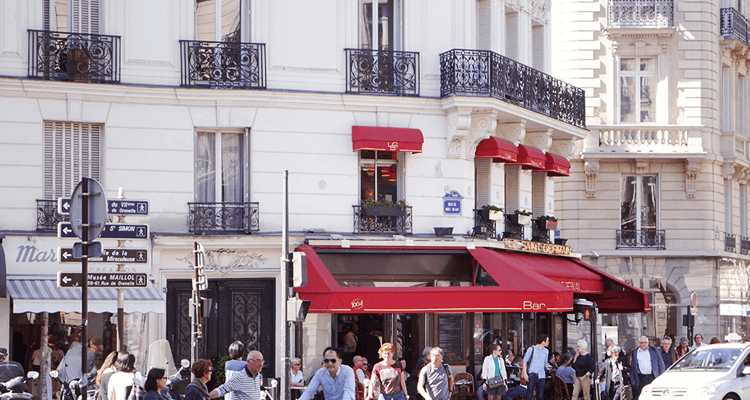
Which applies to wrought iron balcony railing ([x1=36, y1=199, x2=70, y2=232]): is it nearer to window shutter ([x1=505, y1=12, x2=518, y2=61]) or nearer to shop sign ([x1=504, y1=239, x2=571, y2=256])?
shop sign ([x1=504, y1=239, x2=571, y2=256])

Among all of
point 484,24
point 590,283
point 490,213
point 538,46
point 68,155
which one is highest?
point 484,24

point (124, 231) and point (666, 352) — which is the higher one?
point (124, 231)

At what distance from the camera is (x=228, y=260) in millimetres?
19031

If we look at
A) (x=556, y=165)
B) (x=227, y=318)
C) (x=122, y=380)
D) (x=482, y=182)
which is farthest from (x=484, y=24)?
(x=122, y=380)

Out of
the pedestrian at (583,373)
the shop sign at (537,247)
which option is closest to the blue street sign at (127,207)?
the shop sign at (537,247)

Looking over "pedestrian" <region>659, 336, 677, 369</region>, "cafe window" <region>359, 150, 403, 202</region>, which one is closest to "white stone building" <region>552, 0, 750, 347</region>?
"pedestrian" <region>659, 336, 677, 369</region>

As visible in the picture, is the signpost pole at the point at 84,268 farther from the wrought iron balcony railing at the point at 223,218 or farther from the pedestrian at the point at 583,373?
the pedestrian at the point at 583,373

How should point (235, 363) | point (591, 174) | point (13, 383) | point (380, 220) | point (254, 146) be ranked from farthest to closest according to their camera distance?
point (591, 174)
point (380, 220)
point (254, 146)
point (235, 363)
point (13, 383)

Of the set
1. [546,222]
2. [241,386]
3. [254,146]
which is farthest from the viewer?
[546,222]

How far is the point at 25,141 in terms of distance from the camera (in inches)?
722

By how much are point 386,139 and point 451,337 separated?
4.32 m

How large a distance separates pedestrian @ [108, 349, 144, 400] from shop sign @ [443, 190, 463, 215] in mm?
9328

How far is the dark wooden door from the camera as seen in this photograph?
1891 cm

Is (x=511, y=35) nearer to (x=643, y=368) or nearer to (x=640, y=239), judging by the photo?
(x=643, y=368)
